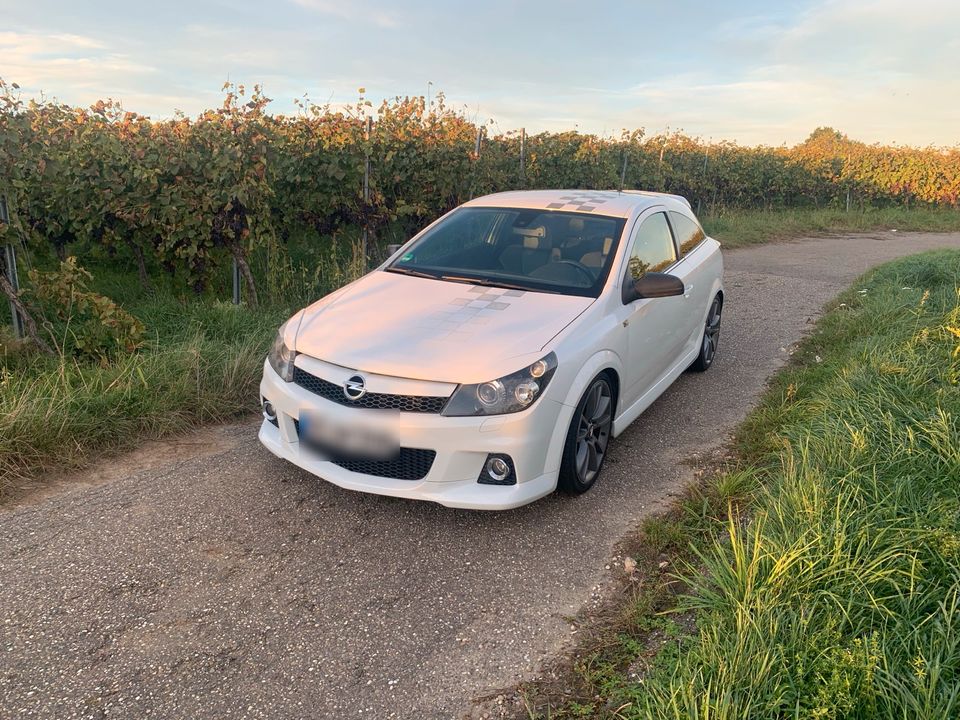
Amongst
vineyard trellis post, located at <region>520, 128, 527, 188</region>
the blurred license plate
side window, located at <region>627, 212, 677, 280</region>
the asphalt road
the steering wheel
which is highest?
vineyard trellis post, located at <region>520, 128, 527, 188</region>

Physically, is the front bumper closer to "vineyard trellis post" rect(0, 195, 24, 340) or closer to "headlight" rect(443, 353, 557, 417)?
"headlight" rect(443, 353, 557, 417)

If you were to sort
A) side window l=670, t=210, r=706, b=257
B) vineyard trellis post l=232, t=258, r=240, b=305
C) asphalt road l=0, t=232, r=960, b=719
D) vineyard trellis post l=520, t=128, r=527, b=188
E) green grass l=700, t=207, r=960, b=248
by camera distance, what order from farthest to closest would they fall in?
green grass l=700, t=207, r=960, b=248 < vineyard trellis post l=520, t=128, r=527, b=188 < vineyard trellis post l=232, t=258, r=240, b=305 < side window l=670, t=210, r=706, b=257 < asphalt road l=0, t=232, r=960, b=719

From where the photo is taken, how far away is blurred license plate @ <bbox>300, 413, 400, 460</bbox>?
3.31m

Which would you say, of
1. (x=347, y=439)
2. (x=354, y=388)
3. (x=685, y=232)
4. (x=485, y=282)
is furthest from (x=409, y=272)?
(x=685, y=232)

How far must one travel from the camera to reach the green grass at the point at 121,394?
407 cm

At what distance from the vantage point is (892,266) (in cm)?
1016

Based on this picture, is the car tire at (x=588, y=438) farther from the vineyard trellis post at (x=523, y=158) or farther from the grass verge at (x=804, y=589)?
the vineyard trellis post at (x=523, y=158)

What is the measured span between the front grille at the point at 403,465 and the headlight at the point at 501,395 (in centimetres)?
24

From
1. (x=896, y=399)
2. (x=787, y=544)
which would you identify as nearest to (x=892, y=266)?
(x=896, y=399)

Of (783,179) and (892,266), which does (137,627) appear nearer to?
(892,266)

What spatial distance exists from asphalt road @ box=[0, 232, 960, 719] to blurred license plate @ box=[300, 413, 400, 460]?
40 cm

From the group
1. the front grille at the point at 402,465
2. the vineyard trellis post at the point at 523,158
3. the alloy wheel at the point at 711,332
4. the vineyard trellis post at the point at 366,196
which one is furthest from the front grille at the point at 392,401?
the vineyard trellis post at the point at 523,158

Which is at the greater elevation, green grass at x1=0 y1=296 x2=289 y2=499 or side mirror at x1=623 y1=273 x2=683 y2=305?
side mirror at x1=623 y1=273 x2=683 y2=305

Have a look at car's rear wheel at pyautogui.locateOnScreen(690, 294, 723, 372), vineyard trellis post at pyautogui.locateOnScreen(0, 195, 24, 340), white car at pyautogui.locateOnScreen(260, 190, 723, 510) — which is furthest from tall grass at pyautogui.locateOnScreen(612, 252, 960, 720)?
vineyard trellis post at pyautogui.locateOnScreen(0, 195, 24, 340)
